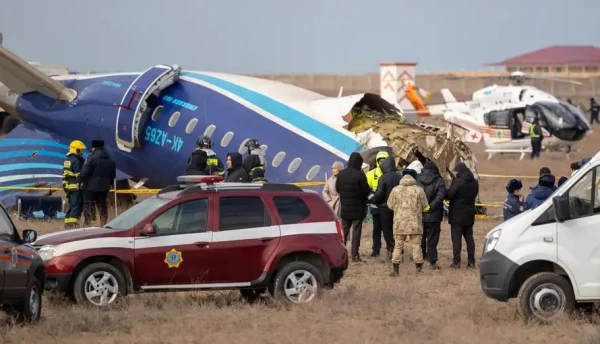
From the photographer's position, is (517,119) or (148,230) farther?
(517,119)

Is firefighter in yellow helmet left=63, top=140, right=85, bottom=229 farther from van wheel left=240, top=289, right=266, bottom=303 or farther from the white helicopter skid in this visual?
the white helicopter skid

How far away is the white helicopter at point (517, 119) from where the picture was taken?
4634cm

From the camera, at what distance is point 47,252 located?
46.8ft

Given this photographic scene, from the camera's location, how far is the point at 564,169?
4294 centimetres

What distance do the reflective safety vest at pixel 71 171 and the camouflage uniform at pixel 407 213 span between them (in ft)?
24.6

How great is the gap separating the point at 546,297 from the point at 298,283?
316 centimetres

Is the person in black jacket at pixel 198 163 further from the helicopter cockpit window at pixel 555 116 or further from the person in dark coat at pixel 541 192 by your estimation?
the helicopter cockpit window at pixel 555 116

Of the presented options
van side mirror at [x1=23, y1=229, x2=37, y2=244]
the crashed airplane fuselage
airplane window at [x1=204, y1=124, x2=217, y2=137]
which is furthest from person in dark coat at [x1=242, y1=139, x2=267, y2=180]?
van side mirror at [x1=23, y1=229, x2=37, y2=244]

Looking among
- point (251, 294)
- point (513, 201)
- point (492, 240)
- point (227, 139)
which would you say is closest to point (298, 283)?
point (251, 294)

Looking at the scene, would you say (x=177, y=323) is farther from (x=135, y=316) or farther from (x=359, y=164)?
(x=359, y=164)

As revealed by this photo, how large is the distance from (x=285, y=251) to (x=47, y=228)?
10.0 m

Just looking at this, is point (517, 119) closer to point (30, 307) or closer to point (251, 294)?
point (251, 294)

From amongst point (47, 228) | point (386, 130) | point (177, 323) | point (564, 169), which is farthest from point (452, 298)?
point (564, 169)

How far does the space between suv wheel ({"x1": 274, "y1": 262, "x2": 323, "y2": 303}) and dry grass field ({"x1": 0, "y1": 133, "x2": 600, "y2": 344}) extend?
0.17 metres
